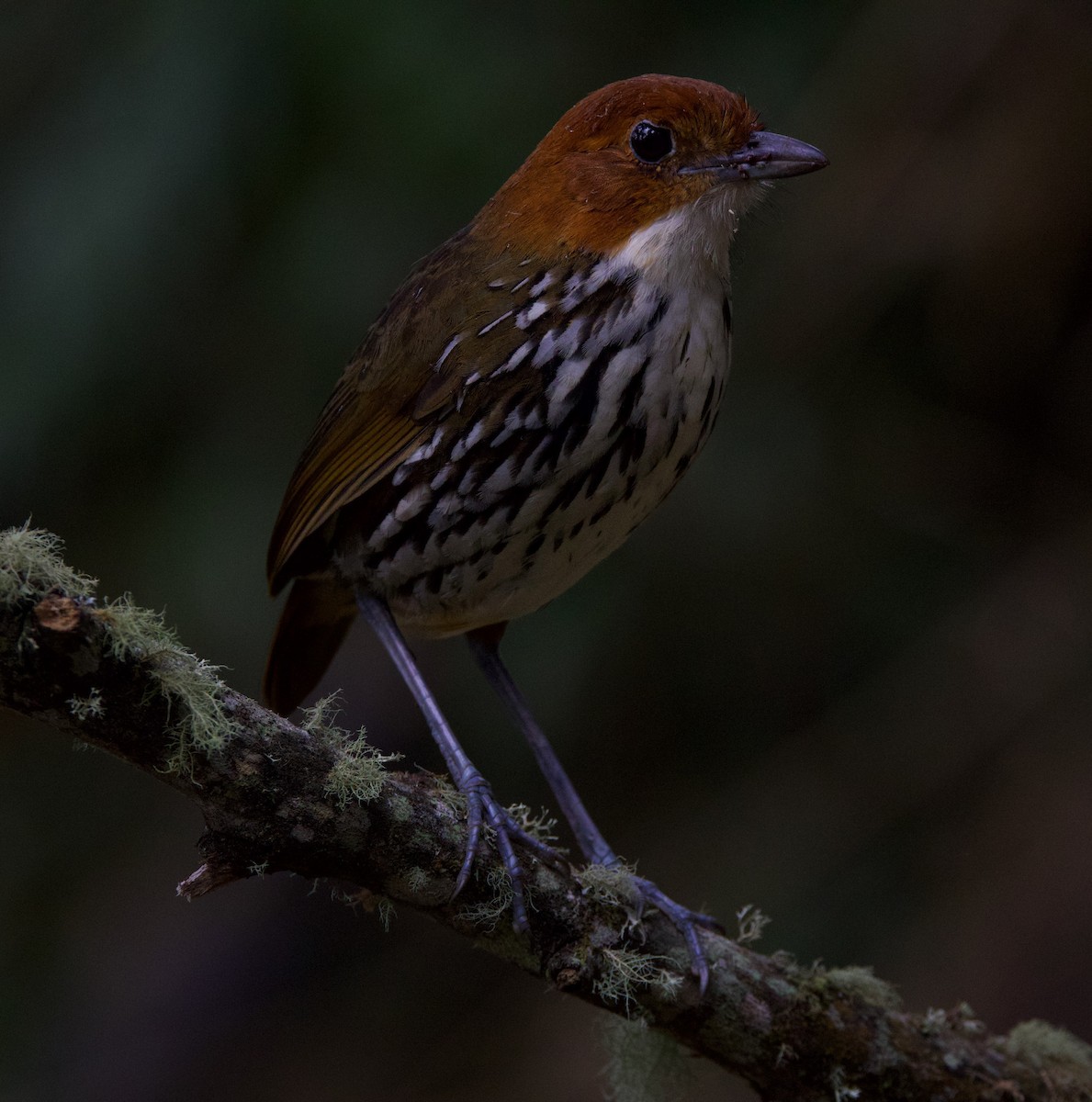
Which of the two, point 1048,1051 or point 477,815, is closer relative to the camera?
point 477,815

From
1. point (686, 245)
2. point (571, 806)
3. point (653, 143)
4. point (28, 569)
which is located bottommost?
point (571, 806)

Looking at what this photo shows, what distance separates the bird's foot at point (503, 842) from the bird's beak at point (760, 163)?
138cm

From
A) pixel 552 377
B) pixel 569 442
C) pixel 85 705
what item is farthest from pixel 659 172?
pixel 85 705

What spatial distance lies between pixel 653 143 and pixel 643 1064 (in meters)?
2.01

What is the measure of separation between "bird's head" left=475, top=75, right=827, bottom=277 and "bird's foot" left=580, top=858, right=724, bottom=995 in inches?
49.5

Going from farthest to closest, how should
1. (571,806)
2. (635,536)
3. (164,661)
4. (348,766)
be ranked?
(635,536) < (571,806) < (348,766) < (164,661)

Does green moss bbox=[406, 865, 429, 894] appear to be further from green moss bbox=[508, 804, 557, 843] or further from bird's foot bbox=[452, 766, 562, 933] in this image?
green moss bbox=[508, 804, 557, 843]

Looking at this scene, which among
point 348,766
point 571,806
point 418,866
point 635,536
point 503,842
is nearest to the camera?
point 348,766

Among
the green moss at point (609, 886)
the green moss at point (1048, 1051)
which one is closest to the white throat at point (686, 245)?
the green moss at point (609, 886)

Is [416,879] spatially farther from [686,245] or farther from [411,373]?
[686,245]

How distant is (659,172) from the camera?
2.89 meters

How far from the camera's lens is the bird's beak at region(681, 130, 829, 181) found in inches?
114

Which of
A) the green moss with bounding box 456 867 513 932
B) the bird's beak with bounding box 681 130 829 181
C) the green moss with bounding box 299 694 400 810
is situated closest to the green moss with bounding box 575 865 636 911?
the green moss with bounding box 456 867 513 932

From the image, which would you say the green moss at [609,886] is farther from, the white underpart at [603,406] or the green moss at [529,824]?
the white underpart at [603,406]
